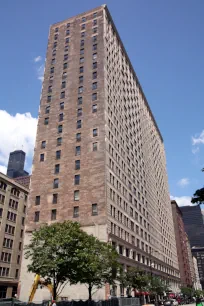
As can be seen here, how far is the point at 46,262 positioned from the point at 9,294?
44.1m

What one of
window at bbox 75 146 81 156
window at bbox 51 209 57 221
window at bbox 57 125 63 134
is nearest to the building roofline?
window at bbox 57 125 63 134

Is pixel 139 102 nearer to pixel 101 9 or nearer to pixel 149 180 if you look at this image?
pixel 149 180

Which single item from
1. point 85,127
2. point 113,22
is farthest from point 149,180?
point 113,22

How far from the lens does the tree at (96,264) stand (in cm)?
3434

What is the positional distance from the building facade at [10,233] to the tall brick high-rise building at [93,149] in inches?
606

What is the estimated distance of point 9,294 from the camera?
6938 centimetres

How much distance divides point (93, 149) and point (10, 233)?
108 feet

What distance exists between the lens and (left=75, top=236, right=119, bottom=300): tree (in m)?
34.3

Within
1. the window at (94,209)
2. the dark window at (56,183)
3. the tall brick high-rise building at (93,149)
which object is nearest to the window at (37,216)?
the tall brick high-rise building at (93,149)

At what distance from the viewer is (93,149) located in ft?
200

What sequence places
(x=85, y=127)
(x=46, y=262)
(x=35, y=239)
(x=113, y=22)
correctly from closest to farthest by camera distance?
(x=46, y=262), (x=35, y=239), (x=85, y=127), (x=113, y=22)

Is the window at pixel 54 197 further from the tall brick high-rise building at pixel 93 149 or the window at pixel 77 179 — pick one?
the window at pixel 77 179

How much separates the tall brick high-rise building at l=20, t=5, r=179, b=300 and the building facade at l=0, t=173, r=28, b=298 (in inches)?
606

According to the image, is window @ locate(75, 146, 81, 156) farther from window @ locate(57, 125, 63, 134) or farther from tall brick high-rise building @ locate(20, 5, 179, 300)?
window @ locate(57, 125, 63, 134)
